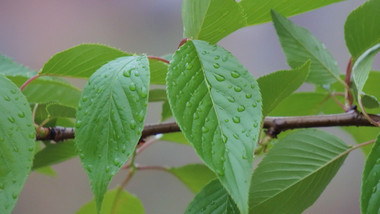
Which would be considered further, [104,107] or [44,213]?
[44,213]

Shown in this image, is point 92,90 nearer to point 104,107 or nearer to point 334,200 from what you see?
point 104,107

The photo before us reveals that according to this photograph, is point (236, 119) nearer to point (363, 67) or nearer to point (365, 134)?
point (363, 67)

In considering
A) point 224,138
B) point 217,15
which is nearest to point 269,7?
point 217,15

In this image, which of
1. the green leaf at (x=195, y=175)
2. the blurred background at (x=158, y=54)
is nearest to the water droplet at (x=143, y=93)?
the green leaf at (x=195, y=175)

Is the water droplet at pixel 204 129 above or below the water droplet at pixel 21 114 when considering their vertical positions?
above

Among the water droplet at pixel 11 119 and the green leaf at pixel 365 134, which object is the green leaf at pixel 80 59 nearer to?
the water droplet at pixel 11 119

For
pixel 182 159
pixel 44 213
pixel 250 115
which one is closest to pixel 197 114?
pixel 250 115
